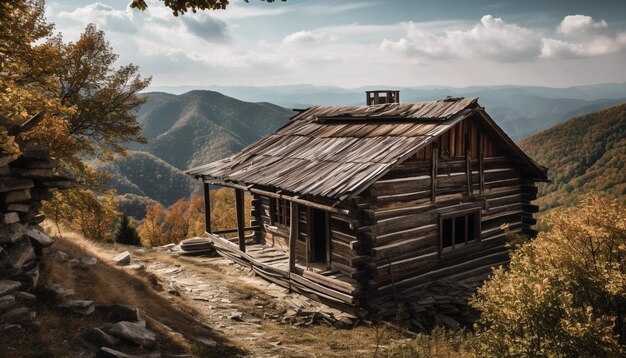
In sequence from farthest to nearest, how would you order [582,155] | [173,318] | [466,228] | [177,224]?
[582,155]
[177,224]
[466,228]
[173,318]

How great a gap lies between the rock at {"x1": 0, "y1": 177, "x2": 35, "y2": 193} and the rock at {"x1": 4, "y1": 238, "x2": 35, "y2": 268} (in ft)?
3.18

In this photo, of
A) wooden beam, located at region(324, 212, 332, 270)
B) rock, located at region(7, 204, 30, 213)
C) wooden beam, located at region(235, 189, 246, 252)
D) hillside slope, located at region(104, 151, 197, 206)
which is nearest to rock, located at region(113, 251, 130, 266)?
wooden beam, located at region(235, 189, 246, 252)

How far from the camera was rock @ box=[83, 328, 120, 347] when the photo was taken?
7090mm

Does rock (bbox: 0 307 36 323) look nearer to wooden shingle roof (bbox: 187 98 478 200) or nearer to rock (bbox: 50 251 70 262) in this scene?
rock (bbox: 50 251 70 262)

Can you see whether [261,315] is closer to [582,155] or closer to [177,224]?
[177,224]

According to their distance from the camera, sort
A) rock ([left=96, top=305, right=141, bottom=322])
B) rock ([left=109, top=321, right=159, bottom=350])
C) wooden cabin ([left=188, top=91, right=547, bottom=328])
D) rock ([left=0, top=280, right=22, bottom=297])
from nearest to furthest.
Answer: rock ([left=0, top=280, right=22, bottom=297]) < rock ([left=109, top=321, right=159, bottom=350]) < rock ([left=96, top=305, right=141, bottom=322]) < wooden cabin ([left=188, top=91, right=547, bottom=328])

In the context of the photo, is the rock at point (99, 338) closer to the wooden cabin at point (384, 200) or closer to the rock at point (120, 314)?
the rock at point (120, 314)

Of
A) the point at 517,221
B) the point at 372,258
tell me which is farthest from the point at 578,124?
the point at 372,258

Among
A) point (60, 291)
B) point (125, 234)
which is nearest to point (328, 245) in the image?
point (60, 291)

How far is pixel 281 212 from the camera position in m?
17.0

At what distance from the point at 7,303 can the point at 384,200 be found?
9088 millimetres

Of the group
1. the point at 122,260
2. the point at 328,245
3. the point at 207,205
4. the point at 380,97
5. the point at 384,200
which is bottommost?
the point at 122,260

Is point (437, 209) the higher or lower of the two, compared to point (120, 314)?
higher

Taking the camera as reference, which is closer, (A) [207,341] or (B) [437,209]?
(A) [207,341]
